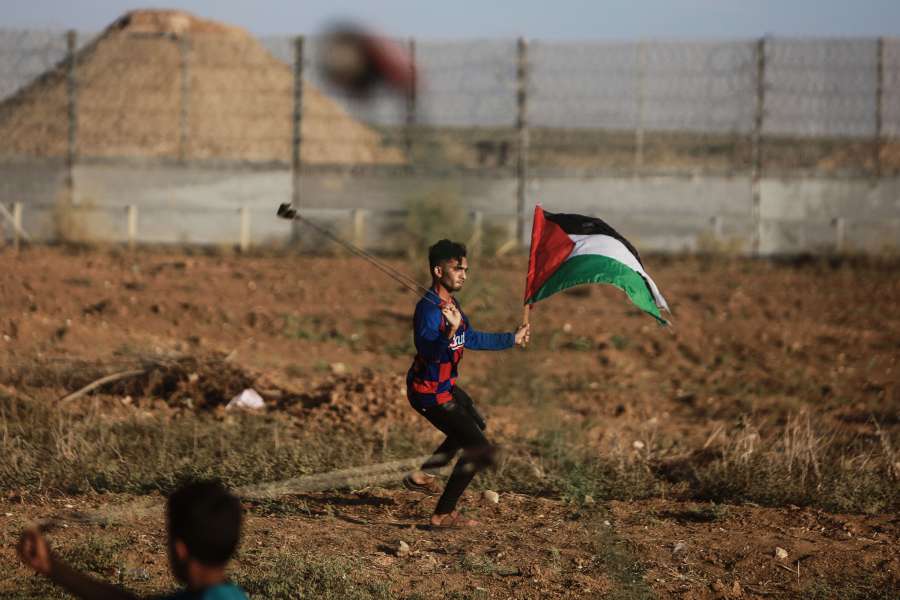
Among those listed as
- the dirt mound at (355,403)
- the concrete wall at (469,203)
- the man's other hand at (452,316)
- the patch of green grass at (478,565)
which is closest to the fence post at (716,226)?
the concrete wall at (469,203)

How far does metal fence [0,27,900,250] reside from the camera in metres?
Result: 19.9

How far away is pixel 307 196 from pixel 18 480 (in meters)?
14.1

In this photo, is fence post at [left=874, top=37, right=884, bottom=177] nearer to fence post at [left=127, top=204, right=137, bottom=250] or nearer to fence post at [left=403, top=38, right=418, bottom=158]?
fence post at [left=403, top=38, right=418, bottom=158]

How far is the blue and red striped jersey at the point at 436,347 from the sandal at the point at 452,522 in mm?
620

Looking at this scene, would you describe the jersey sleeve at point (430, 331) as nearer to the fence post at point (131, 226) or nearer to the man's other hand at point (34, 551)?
the man's other hand at point (34, 551)

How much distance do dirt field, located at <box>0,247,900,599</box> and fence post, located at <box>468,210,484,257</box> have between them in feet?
2.96

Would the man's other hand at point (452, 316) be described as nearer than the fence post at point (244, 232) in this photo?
Yes

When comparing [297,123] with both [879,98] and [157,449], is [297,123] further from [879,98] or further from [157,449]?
[157,449]

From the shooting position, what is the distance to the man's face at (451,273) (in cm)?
596

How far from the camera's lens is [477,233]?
1864 cm

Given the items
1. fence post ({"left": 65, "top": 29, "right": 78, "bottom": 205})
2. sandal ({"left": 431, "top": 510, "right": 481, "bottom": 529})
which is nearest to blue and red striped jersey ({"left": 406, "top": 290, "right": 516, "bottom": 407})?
sandal ({"left": 431, "top": 510, "right": 481, "bottom": 529})

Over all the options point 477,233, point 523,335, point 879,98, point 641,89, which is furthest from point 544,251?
point 879,98

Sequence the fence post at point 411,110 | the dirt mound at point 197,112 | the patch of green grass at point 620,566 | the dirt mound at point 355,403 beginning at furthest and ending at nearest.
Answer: the dirt mound at point 197,112 < the fence post at point 411,110 < the dirt mound at point 355,403 < the patch of green grass at point 620,566

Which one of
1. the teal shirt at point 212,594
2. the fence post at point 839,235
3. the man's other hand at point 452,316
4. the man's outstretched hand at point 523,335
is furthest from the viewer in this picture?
the fence post at point 839,235
